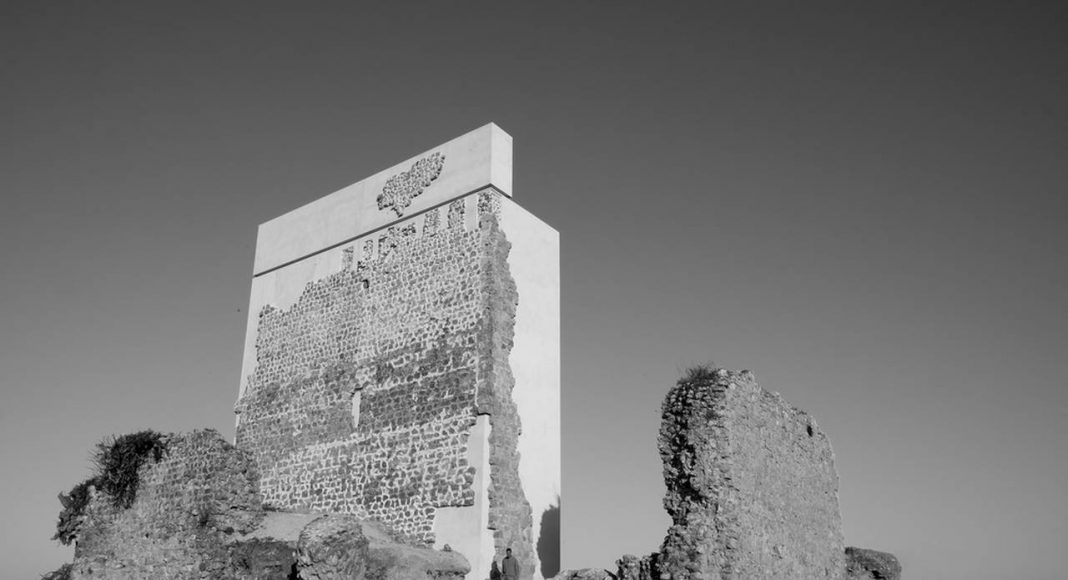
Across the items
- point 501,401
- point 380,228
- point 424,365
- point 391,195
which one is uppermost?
point 391,195

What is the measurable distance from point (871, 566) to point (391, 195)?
9.20 metres

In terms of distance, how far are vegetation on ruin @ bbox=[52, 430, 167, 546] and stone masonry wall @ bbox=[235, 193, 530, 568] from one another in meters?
2.21

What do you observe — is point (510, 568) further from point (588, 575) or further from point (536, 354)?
point (536, 354)

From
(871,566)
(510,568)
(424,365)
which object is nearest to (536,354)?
(424,365)

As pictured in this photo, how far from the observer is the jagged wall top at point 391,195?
1291 cm

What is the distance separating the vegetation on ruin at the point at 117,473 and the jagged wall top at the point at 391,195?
14.4ft

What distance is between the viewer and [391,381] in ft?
41.6

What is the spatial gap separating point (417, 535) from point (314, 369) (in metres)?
3.89

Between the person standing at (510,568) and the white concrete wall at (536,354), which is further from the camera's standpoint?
the white concrete wall at (536,354)

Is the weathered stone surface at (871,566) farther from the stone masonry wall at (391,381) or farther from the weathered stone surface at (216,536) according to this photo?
the weathered stone surface at (216,536)

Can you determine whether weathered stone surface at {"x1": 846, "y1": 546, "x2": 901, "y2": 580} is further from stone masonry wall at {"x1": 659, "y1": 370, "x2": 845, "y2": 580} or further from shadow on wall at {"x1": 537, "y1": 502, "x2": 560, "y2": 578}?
shadow on wall at {"x1": 537, "y1": 502, "x2": 560, "y2": 578}

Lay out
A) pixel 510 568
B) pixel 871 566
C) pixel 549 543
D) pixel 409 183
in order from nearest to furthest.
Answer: pixel 510 568 < pixel 549 543 < pixel 871 566 < pixel 409 183

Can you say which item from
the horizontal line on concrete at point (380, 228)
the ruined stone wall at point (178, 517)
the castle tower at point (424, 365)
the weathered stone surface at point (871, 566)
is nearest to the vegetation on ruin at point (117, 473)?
the ruined stone wall at point (178, 517)

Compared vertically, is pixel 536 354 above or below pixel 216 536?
above
